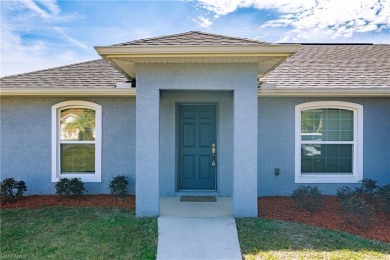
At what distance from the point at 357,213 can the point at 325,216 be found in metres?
0.70

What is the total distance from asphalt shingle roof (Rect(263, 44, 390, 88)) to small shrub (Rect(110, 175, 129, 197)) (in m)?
5.05

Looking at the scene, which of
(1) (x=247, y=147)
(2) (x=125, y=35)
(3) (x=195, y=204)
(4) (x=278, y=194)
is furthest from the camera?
(2) (x=125, y=35)

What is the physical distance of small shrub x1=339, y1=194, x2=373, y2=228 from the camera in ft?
17.6

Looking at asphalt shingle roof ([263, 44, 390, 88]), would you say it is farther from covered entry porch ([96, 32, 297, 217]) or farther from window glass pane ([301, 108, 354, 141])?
covered entry porch ([96, 32, 297, 217])

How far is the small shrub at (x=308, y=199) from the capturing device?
20.4ft

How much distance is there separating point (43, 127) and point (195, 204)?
4935 mm

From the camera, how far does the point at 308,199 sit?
20.6 ft

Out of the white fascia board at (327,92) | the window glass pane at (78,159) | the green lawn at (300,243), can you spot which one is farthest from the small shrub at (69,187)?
the white fascia board at (327,92)

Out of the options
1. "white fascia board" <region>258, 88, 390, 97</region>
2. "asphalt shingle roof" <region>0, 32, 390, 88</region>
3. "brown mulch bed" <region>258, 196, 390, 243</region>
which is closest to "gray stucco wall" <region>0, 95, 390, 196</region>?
"white fascia board" <region>258, 88, 390, 97</region>

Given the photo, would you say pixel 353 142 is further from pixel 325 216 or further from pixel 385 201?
pixel 325 216

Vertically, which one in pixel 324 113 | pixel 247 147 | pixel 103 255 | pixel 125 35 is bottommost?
pixel 103 255

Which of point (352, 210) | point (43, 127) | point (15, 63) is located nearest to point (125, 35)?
point (15, 63)

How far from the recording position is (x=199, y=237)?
16.2 ft

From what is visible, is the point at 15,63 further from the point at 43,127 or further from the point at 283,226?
the point at 283,226
